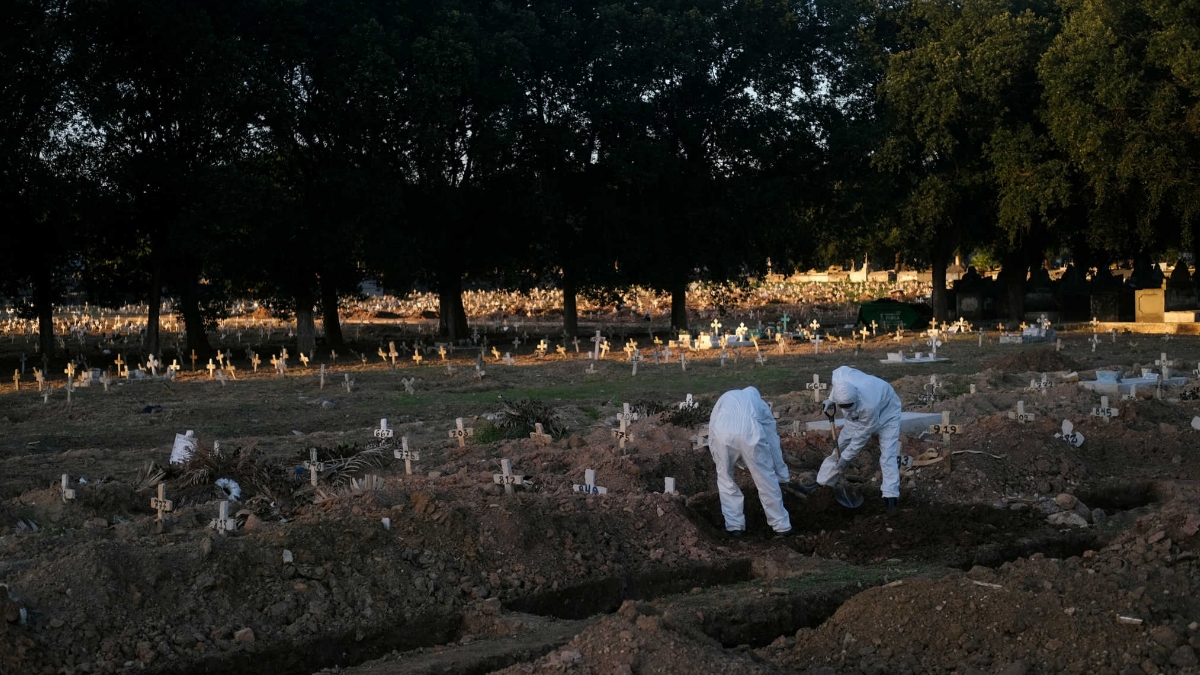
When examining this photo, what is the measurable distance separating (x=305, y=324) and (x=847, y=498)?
23.8 m

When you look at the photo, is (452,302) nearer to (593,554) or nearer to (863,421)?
(863,421)

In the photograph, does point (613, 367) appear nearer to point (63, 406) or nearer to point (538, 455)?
point (63, 406)

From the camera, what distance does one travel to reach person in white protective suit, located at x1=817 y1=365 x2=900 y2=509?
457 inches

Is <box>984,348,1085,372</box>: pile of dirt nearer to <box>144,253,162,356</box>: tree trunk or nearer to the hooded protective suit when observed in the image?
the hooded protective suit

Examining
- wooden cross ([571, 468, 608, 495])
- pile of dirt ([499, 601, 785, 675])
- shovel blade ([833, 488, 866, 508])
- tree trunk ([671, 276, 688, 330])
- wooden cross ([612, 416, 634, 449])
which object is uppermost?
tree trunk ([671, 276, 688, 330])

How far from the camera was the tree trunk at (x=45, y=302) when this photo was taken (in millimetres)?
30031

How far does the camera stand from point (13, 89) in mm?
26703

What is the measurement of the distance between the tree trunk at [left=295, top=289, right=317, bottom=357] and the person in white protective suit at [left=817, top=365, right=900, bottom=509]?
2257 centimetres

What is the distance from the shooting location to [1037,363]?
23.2m

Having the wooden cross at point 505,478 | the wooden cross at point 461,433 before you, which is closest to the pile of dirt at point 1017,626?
the wooden cross at point 505,478

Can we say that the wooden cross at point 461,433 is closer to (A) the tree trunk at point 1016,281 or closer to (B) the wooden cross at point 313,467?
(B) the wooden cross at point 313,467

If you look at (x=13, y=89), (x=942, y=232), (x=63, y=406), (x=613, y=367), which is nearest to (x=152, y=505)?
(x=63, y=406)

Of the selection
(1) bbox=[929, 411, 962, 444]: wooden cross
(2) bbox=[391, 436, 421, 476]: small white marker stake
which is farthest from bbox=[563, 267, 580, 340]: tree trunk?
(2) bbox=[391, 436, 421, 476]: small white marker stake

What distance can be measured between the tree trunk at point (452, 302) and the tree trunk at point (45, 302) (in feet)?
34.2
